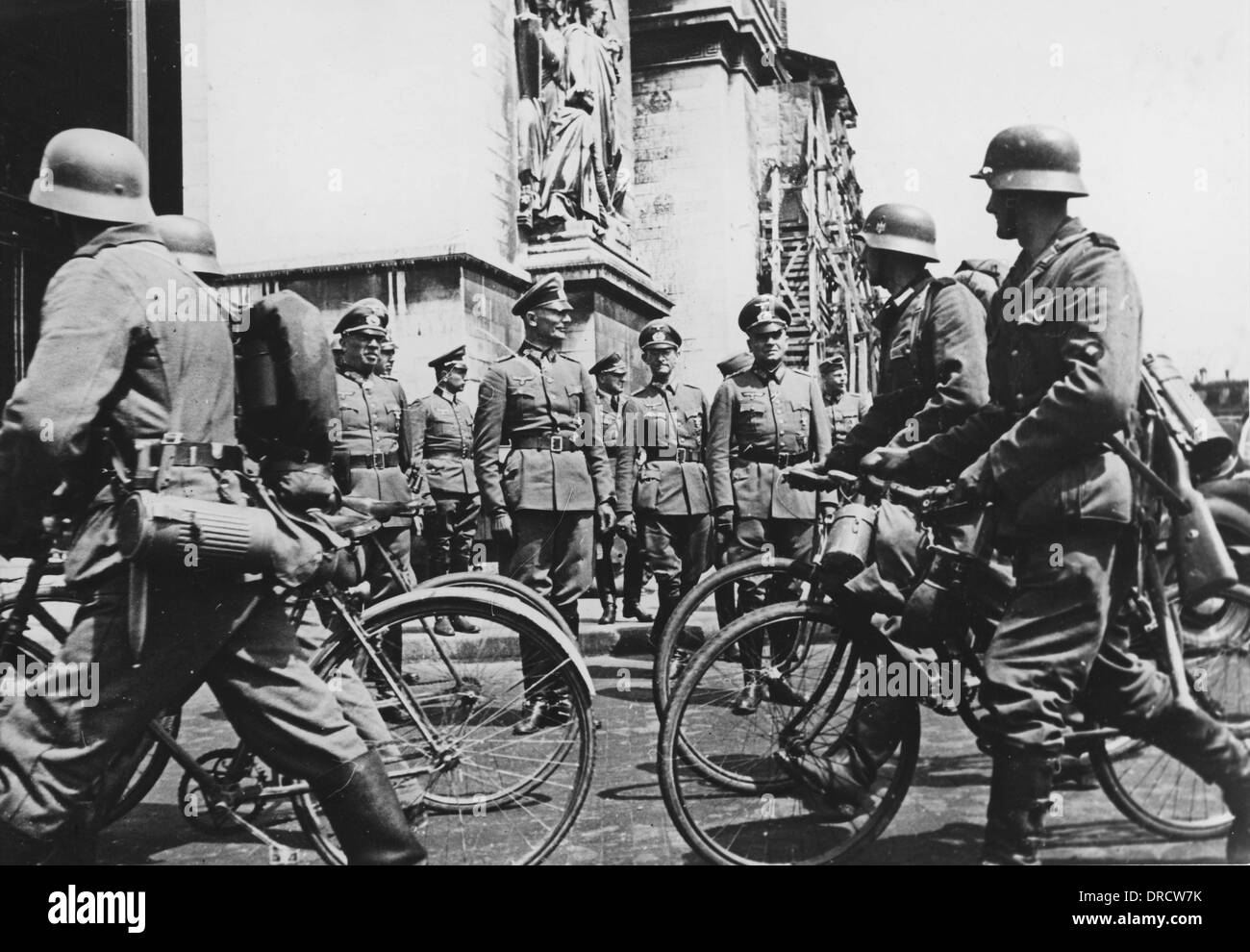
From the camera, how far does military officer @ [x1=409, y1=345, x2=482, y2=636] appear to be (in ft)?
31.7

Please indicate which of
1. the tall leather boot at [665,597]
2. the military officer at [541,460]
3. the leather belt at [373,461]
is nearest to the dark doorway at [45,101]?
the leather belt at [373,461]

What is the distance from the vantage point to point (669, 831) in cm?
439

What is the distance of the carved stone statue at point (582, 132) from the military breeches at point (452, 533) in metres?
3.14

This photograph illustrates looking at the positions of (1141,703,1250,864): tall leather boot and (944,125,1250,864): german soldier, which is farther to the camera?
(1141,703,1250,864): tall leather boot

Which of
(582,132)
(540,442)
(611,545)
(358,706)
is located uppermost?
(582,132)

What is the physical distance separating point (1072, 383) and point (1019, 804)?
4.29 feet

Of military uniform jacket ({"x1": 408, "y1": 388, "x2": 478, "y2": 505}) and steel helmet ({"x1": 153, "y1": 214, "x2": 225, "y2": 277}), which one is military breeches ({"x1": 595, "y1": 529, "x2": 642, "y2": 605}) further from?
steel helmet ({"x1": 153, "y1": 214, "x2": 225, "y2": 277})

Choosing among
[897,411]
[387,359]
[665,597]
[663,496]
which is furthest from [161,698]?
[387,359]

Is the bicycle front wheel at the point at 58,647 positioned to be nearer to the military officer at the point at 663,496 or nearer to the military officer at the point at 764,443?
the military officer at the point at 764,443

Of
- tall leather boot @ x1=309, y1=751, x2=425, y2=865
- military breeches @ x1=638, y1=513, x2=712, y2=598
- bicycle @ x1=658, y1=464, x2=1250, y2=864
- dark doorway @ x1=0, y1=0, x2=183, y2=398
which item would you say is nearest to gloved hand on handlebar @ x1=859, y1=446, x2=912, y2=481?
bicycle @ x1=658, y1=464, x2=1250, y2=864

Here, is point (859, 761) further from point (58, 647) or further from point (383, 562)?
point (383, 562)

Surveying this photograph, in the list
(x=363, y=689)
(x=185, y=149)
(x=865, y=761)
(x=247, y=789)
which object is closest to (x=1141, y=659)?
(x=865, y=761)

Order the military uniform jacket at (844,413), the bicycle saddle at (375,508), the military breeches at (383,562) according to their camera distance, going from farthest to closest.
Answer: the military uniform jacket at (844,413) → the military breeches at (383,562) → the bicycle saddle at (375,508)

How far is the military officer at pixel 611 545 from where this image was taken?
364 inches
